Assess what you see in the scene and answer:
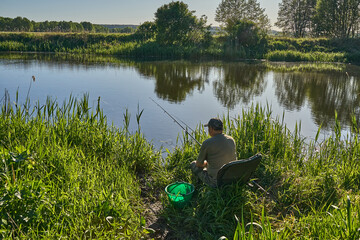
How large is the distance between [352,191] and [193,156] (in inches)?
84.6

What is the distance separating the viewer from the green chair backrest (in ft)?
10.2

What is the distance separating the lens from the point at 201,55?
24.5m

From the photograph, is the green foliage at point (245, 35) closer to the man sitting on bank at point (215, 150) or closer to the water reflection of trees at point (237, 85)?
the water reflection of trees at point (237, 85)

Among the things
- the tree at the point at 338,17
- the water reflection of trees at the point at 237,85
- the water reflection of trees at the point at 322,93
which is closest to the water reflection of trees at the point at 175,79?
the water reflection of trees at the point at 237,85

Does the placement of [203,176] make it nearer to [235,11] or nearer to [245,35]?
[245,35]

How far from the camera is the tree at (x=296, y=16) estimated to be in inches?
1465

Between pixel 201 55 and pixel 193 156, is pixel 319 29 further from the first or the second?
pixel 193 156

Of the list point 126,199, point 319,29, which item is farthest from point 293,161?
point 319,29

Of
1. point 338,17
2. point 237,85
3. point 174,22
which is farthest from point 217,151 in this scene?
point 338,17

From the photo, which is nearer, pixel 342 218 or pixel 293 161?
pixel 342 218

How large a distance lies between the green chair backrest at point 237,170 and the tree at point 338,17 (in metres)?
34.9

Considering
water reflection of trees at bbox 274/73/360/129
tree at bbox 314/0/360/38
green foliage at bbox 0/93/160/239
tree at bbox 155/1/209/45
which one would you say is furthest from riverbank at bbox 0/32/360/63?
green foliage at bbox 0/93/160/239

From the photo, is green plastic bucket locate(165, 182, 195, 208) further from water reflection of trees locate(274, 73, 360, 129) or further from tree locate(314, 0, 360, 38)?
tree locate(314, 0, 360, 38)

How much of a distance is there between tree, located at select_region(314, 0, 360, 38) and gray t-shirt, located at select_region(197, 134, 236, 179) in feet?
114
